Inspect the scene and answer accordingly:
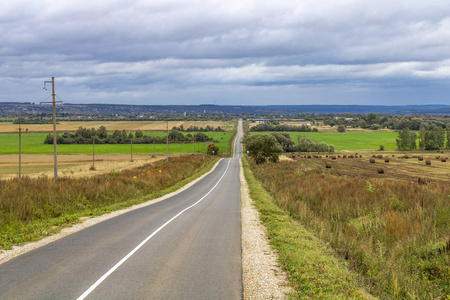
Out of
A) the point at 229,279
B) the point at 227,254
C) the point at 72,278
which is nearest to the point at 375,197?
the point at 227,254

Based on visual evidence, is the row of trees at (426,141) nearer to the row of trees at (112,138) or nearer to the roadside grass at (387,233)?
the row of trees at (112,138)

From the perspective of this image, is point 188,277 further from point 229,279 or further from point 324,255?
point 324,255

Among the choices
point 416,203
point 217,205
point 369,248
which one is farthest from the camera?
point 217,205

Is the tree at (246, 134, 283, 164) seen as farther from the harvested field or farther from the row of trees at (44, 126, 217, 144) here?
the row of trees at (44, 126, 217, 144)

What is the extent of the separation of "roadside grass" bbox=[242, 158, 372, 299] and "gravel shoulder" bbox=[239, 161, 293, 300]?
0.75 feet

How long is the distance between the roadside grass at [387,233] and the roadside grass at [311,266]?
22.8 inches

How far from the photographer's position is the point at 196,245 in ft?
39.4

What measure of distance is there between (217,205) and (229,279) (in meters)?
13.8

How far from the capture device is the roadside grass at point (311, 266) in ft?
25.4

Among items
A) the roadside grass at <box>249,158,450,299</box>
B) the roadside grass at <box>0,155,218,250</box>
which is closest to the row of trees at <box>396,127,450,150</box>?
the roadside grass at <box>249,158,450,299</box>

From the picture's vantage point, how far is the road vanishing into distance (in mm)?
7895

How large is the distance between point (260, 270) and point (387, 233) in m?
6.66

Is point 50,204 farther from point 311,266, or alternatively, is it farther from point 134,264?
point 311,266

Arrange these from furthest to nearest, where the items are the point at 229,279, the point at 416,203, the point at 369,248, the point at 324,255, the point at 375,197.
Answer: the point at 375,197
the point at 416,203
the point at 369,248
the point at 324,255
the point at 229,279
